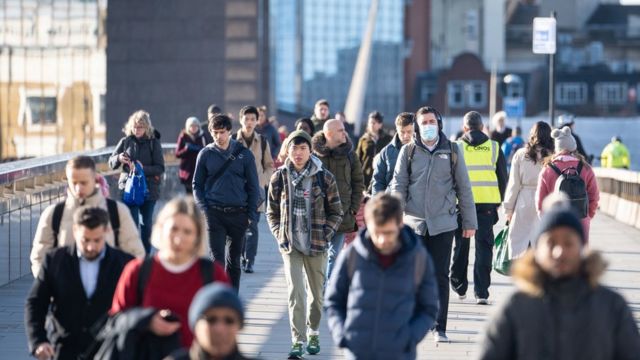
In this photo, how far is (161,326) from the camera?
5.89 m

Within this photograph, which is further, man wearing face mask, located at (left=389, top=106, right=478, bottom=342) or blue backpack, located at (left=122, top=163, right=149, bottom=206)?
blue backpack, located at (left=122, top=163, right=149, bottom=206)

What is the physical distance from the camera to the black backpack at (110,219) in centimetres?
745

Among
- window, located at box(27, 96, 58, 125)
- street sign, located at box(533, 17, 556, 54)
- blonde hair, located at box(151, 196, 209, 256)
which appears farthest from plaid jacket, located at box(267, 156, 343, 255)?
window, located at box(27, 96, 58, 125)

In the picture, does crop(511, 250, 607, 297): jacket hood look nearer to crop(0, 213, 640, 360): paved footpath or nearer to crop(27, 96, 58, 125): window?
crop(0, 213, 640, 360): paved footpath

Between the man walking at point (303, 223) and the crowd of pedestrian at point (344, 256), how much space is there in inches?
0.4

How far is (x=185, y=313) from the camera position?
602 centimetres

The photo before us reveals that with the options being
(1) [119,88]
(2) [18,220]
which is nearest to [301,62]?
(1) [119,88]

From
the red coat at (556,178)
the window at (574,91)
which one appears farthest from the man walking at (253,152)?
the window at (574,91)

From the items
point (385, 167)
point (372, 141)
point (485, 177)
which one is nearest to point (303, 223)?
point (385, 167)

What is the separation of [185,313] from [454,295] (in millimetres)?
7984

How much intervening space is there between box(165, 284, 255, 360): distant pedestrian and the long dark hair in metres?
7.52

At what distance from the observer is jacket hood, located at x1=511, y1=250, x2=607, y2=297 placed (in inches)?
201

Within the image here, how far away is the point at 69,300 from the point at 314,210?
372 centimetres

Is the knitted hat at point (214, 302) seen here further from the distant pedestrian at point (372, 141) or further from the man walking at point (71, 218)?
the distant pedestrian at point (372, 141)
